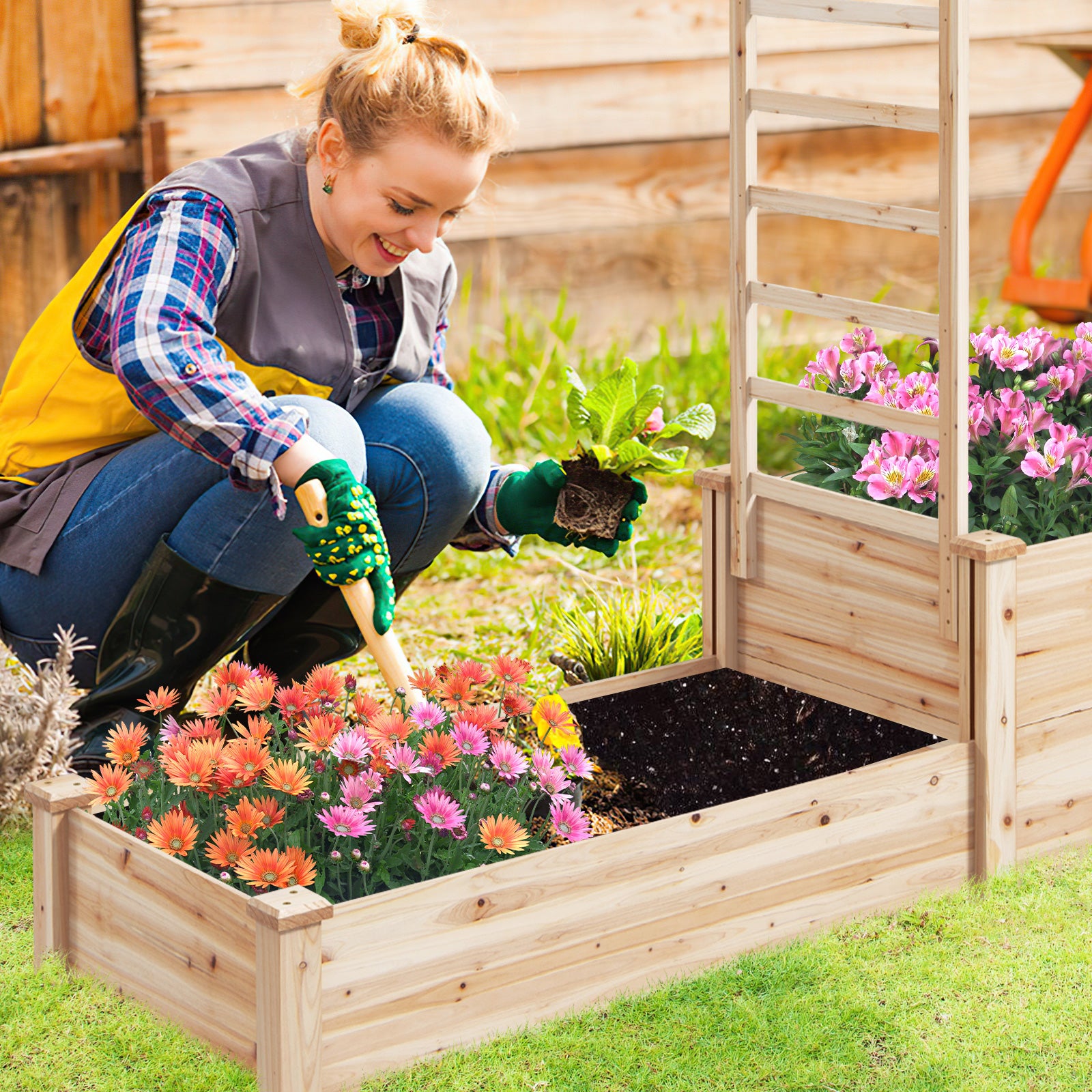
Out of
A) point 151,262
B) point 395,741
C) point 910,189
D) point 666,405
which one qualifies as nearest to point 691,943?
point 395,741

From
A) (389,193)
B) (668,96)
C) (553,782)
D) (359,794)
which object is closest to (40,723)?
(359,794)

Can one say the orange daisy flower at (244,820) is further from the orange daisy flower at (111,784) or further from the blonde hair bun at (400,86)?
the blonde hair bun at (400,86)

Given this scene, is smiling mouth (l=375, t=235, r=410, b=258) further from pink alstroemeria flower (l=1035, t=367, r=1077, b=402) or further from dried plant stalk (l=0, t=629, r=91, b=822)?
pink alstroemeria flower (l=1035, t=367, r=1077, b=402)

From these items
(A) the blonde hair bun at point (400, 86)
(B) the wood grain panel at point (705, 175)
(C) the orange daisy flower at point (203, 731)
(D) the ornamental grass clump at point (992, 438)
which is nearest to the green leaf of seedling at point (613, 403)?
(D) the ornamental grass clump at point (992, 438)

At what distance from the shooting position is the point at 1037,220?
4379mm

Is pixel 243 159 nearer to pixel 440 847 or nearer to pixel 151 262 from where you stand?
pixel 151 262

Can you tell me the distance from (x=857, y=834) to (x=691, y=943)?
27 centimetres

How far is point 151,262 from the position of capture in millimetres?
1993

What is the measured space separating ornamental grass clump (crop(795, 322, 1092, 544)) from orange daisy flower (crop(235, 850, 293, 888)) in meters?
1.01

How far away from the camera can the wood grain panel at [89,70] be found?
12.1 ft

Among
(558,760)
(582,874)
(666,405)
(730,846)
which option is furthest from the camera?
(666,405)

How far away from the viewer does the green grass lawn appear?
5.59ft

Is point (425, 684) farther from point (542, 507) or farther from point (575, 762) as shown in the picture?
point (542, 507)

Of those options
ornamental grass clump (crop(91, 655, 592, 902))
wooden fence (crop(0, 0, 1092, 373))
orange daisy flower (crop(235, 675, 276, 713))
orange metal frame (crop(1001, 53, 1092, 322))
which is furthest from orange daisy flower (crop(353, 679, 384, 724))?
orange metal frame (crop(1001, 53, 1092, 322))
